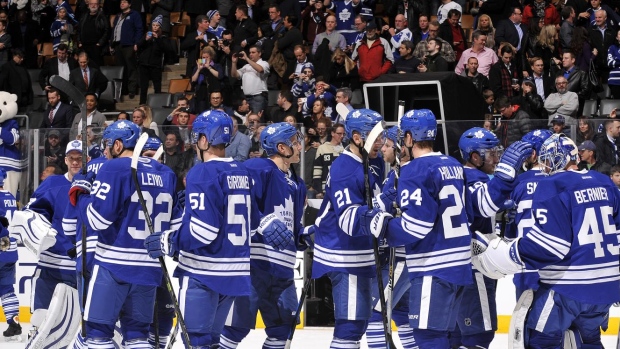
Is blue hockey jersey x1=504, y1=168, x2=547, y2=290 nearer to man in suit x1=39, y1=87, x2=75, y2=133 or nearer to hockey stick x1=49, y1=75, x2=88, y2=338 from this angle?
hockey stick x1=49, y1=75, x2=88, y2=338

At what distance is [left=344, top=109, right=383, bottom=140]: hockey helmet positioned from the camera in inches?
255

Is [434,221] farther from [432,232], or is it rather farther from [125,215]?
[125,215]

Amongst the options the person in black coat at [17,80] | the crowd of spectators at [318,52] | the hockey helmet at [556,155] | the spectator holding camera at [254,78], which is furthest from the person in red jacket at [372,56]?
the hockey helmet at [556,155]

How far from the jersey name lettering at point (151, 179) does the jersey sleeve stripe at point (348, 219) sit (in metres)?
Result: 1.06

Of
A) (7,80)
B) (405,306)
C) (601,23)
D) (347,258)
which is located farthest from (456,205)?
(7,80)

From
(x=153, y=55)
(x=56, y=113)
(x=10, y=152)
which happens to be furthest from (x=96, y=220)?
(x=153, y=55)

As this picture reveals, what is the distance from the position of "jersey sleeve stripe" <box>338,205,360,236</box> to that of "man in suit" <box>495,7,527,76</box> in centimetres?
764

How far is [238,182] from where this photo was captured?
607 cm

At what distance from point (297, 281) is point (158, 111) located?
13.6ft

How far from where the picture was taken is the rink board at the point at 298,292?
952 centimetres

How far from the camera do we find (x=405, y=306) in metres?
7.01

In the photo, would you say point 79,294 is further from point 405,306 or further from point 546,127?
point 546,127

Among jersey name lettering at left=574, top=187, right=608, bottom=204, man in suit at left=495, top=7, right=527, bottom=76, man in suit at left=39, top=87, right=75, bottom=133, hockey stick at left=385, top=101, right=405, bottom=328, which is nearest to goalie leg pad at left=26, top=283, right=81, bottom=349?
hockey stick at left=385, top=101, right=405, bottom=328

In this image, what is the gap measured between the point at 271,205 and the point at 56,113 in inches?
271
